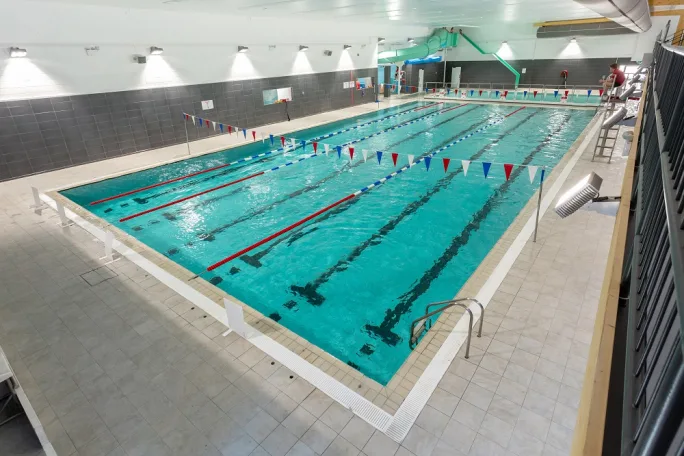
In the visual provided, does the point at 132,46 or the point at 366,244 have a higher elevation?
the point at 132,46

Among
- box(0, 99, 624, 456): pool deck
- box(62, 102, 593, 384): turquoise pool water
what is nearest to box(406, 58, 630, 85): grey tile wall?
box(62, 102, 593, 384): turquoise pool water

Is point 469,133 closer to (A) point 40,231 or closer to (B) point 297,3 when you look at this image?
(B) point 297,3

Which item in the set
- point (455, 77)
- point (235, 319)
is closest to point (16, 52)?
point (235, 319)

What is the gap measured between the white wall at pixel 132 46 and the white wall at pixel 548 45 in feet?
42.4

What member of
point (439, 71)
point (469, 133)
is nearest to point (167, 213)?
point (469, 133)

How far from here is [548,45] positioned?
22312mm

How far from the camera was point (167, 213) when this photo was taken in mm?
7473

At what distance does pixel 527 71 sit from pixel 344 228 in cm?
2245

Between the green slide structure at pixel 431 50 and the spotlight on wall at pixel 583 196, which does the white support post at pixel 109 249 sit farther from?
the green slide structure at pixel 431 50

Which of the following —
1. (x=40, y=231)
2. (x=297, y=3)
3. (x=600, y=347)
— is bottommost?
(x=40, y=231)

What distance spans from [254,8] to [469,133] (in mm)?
7518

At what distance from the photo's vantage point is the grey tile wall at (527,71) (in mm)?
21656

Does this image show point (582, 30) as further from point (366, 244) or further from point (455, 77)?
point (366, 244)

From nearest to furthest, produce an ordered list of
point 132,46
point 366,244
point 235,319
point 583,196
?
point 583,196 → point 235,319 → point 366,244 → point 132,46
